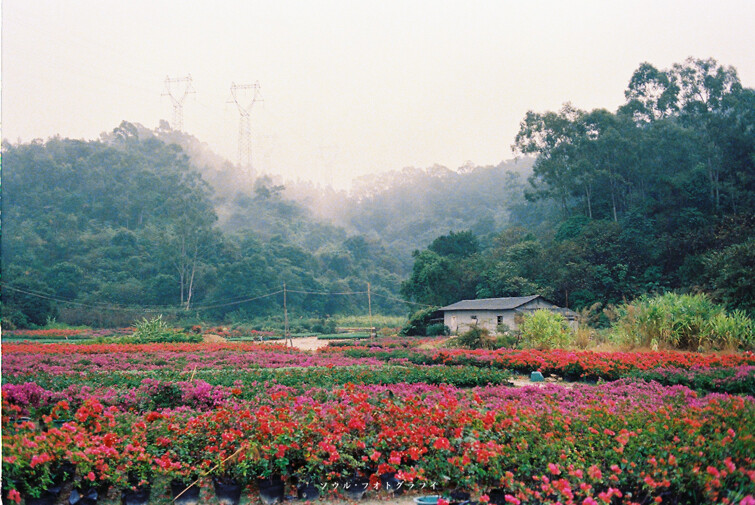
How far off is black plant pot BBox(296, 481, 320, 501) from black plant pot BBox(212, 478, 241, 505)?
0.51m

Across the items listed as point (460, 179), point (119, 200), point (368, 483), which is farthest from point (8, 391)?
point (460, 179)

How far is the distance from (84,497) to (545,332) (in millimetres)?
15036

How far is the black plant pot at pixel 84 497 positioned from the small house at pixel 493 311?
76.8 feet

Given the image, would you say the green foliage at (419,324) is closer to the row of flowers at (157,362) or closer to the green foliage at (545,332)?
the green foliage at (545,332)

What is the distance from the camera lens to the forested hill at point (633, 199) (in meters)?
35.8

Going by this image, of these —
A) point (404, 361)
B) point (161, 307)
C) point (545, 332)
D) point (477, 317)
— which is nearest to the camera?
point (404, 361)

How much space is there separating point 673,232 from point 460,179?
228ft

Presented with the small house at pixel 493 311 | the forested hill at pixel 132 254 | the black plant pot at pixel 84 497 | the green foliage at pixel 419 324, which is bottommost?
the green foliage at pixel 419 324

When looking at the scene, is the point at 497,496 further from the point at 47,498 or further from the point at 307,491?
the point at 47,498

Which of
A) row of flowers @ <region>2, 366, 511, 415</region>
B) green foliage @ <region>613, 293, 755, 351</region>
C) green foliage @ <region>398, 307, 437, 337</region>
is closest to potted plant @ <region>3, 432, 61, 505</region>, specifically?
row of flowers @ <region>2, 366, 511, 415</region>

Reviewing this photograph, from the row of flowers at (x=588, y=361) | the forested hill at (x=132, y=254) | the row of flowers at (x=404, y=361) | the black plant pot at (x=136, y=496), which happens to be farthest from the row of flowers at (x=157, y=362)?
the forested hill at (x=132, y=254)

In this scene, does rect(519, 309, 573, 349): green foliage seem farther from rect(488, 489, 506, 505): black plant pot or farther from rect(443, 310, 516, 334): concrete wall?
rect(488, 489, 506, 505): black plant pot

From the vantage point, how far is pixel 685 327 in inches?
577

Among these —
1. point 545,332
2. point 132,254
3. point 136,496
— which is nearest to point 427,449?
point 136,496
